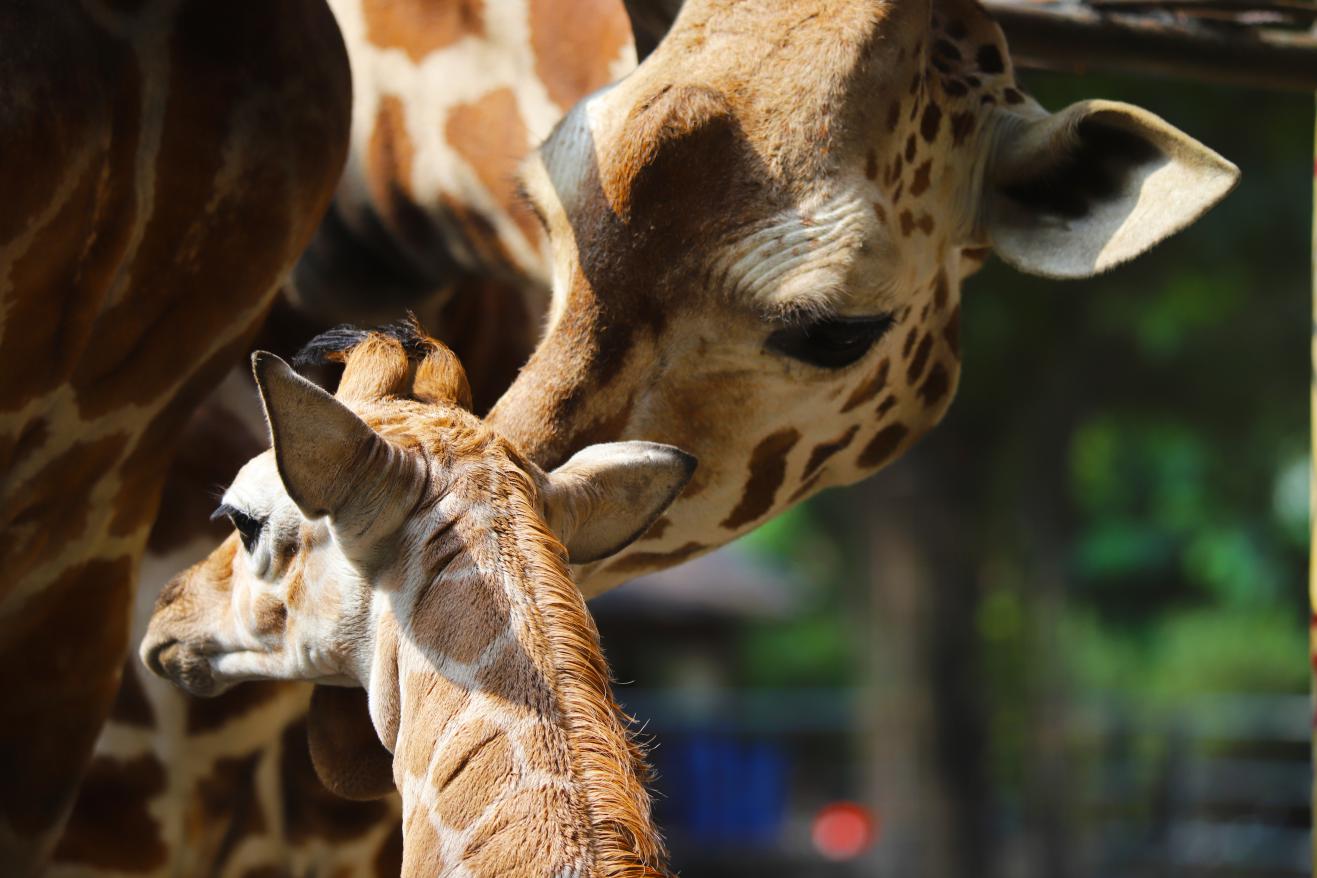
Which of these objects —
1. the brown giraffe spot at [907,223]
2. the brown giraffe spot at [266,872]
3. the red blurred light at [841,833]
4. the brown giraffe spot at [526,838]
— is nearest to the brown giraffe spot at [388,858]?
the brown giraffe spot at [266,872]

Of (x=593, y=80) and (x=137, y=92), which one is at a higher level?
(x=137, y=92)

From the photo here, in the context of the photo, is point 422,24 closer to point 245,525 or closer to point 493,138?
point 493,138

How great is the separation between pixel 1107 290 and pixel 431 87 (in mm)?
8666

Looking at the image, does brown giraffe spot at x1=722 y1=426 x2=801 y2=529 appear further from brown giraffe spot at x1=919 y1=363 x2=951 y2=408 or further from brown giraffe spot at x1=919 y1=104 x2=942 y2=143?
brown giraffe spot at x1=919 y1=104 x2=942 y2=143

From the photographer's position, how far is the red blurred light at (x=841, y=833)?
16.5 metres

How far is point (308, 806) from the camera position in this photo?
4359 mm

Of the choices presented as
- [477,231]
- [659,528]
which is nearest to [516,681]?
[659,528]

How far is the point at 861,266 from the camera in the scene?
343cm

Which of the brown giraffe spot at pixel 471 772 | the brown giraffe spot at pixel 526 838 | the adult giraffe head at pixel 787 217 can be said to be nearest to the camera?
the brown giraffe spot at pixel 526 838

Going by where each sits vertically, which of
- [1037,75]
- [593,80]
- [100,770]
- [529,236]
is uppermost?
[593,80]

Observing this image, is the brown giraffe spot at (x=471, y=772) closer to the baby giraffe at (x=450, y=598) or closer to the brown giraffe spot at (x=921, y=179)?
the baby giraffe at (x=450, y=598)

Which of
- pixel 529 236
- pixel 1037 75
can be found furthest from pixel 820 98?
pixel 1037 75

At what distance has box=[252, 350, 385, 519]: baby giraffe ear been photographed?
2307mm

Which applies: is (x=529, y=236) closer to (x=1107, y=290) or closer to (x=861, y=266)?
(x=861, y=266)
